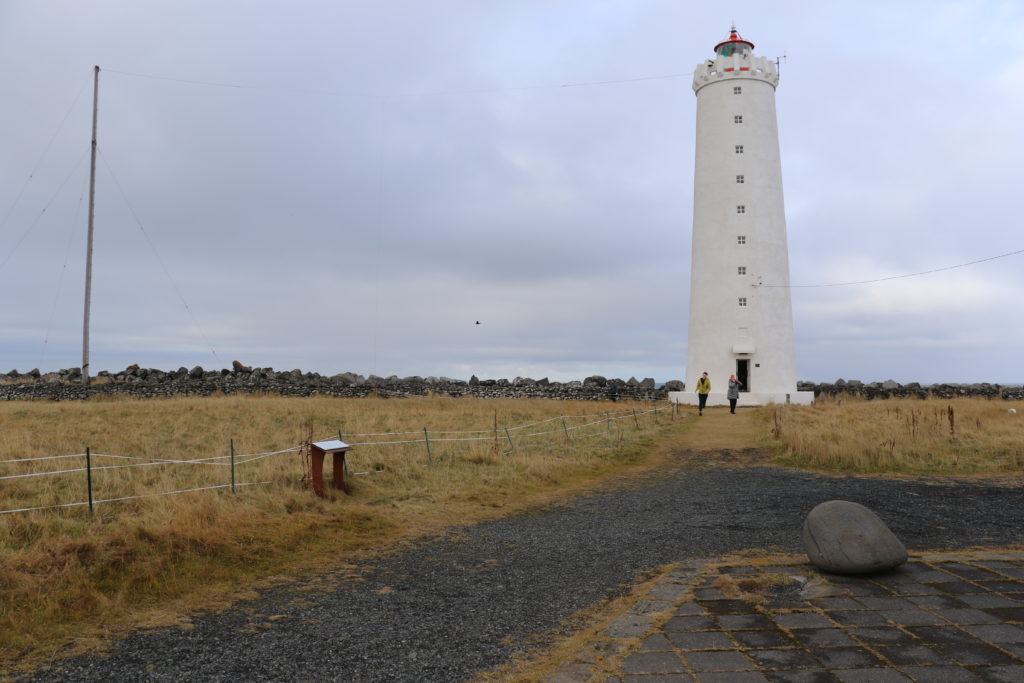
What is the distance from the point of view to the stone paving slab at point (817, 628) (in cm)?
506

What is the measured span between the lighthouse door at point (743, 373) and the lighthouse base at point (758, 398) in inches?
15.2

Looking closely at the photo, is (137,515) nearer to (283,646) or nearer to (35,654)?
(35,654)

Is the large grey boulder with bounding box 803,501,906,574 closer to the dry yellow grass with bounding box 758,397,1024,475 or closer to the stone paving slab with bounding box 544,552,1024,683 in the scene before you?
the stone paving slab with bounding box 544,552,1024,683

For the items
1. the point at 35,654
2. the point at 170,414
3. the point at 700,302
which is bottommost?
the point at 35,654

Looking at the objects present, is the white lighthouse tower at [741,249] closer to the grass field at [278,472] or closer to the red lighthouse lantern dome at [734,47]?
the red lighthouse lantern dome at [734,47]

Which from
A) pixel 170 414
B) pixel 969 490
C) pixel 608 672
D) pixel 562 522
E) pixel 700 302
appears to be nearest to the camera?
pixel 608 672

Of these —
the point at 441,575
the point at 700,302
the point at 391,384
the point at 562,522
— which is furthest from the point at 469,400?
the point at 441,575

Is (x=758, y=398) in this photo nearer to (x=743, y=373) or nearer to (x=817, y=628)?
(x=743, y=373)

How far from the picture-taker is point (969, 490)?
12500 mm

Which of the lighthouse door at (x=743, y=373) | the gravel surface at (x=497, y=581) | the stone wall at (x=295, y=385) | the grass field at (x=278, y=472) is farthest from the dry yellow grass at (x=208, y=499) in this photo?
the lighthouse door at (x=743, y=373)

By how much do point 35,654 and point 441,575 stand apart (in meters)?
3.92

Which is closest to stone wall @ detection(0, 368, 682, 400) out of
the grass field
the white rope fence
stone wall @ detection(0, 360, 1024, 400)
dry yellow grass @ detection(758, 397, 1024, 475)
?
stone wall @ detection(0, 360, 1024, 400)

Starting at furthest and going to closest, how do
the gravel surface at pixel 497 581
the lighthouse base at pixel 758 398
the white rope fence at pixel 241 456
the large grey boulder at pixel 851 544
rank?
the lighthouse base at pixel 758 398, the white rope fence at pixel 241 456, the large grey boulder at pixel 851 544, the gravel surface at pixel 497 581

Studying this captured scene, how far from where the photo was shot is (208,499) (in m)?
10.8
